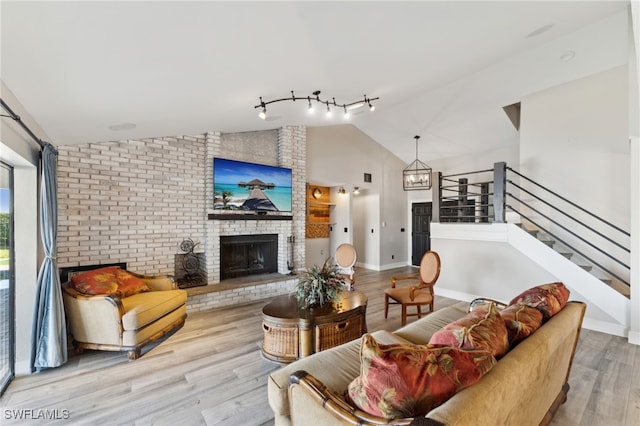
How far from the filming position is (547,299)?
6.04 ft

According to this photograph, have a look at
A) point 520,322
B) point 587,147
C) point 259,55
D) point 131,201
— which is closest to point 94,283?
point 131,201

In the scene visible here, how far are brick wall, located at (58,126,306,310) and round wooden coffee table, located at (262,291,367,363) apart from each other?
6.74ft

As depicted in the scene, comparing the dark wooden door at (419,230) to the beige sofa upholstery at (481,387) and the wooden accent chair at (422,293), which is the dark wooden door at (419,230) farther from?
the beige sofa upholstery at (481,387)

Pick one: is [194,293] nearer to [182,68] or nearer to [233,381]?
[233,381]

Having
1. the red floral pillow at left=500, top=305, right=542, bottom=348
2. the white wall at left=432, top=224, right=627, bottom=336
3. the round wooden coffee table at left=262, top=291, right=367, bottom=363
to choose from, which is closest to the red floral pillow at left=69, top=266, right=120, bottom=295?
the round wooden coffee table at left=262, top=291, right=367, bottom=363

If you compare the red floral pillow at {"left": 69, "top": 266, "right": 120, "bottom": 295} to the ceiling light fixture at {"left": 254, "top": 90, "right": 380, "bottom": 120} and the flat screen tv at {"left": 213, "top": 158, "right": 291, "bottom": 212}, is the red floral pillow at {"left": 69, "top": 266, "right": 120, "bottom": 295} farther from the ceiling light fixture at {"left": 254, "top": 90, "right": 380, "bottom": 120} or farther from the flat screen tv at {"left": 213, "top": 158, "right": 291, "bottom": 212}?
the ceiling light fixture at {"left": 254, "top": 90, "right": 380, "bottom": 120}

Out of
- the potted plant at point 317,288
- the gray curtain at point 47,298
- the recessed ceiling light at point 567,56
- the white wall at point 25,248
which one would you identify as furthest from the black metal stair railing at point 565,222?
the white wall at point 25,248

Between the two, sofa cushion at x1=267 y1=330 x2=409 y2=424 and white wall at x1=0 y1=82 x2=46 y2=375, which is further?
white wall at x1=0 y1=82 x2=46 y2=375

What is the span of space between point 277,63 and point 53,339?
3.26 meters

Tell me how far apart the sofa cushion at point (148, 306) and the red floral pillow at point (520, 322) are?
3.14 meters

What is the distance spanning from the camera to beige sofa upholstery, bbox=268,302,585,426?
3.21ft

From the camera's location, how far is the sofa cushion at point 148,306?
9.04 ft

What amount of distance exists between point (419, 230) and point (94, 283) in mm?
7124

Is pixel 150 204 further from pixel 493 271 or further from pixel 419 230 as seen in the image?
pixel 419 230
